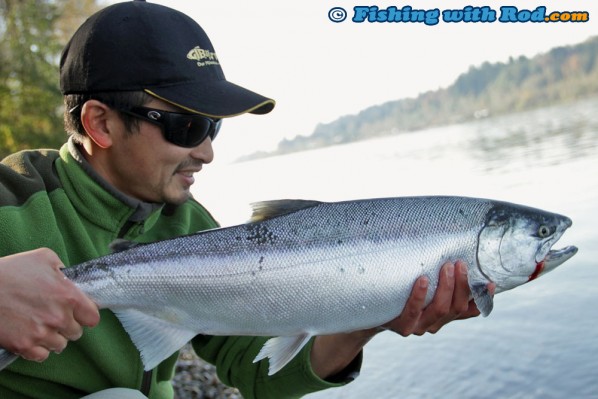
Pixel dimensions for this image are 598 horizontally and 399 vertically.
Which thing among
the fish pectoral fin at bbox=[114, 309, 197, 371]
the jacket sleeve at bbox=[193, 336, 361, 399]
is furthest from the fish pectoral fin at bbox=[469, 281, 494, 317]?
the fish pectoral fin at bbox=[114, 309, 197, 371]

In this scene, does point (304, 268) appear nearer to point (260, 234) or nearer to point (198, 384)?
point (260, 234)

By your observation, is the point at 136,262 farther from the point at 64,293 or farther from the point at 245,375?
the point at 245,375

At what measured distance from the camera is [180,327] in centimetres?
314

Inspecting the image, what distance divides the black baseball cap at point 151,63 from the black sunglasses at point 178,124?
0.35ft

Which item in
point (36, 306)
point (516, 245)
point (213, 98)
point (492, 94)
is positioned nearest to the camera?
point (36, 306)

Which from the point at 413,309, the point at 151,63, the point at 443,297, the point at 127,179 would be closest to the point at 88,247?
the point at 127,179

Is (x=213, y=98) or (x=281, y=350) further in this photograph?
(x=213, y=98)

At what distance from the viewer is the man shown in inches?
124

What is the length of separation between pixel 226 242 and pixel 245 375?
3.50ft

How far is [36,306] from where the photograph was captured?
2490 millimetres

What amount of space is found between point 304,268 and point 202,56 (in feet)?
4.71

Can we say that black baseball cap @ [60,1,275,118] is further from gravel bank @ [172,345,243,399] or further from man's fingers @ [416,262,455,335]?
gravel bank @ [172,345,243,399]

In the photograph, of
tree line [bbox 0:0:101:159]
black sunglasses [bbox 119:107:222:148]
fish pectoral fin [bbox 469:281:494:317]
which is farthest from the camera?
tree line [bbox 0:0:101:159]

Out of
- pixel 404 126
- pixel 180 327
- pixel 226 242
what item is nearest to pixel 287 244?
pixel 226 242
